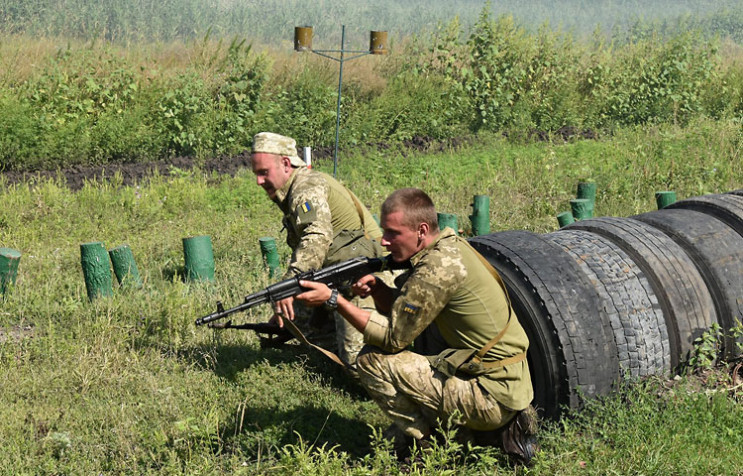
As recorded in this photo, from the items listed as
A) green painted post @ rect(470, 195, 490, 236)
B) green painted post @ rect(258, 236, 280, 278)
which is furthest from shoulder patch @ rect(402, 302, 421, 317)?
green painted post @ rect(470, 195, 490, 236)

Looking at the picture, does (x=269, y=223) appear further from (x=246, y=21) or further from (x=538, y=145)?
(x=246, y=21)

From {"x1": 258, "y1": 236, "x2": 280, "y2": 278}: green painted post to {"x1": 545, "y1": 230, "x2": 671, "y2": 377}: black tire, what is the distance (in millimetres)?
3125

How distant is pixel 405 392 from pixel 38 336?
128 inches

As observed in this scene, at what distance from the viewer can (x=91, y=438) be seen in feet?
15.8

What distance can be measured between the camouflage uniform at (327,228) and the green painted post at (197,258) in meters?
1.83

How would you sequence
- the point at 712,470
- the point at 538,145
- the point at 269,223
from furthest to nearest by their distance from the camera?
the point at 538,145 < the point at 269,223 < the point at 712,470

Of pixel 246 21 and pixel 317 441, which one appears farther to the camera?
pixel 246 21

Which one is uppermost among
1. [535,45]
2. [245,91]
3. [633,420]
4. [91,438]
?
[535,45]

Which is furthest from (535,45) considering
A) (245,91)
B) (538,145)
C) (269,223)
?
(269,223)

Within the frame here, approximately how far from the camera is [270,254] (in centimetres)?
751

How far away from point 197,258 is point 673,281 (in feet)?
13.5

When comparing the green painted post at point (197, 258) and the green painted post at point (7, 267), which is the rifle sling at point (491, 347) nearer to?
the green painted post at point (197, 258)

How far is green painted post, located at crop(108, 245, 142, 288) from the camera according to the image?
6930 millimetres

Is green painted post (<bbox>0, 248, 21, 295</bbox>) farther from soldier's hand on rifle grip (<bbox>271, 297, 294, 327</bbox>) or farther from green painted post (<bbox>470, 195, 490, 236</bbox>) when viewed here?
green painted post (<bbox>470, 195, 490, 236</bbox>)
